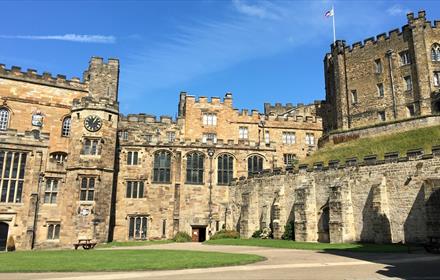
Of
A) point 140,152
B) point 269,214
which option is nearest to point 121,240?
point 140,152

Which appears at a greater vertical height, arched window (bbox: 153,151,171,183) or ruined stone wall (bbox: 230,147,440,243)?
arched window (bbox: 153,151,171,183)

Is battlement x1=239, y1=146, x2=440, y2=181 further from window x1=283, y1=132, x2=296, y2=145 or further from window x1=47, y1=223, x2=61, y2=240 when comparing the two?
window x1=47, y1=223, x2=61, y2=240

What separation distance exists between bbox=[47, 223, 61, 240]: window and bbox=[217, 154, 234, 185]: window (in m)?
17.0

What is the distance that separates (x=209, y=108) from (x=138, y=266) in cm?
3393

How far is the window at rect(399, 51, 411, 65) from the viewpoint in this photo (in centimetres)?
4400

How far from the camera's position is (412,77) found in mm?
43250

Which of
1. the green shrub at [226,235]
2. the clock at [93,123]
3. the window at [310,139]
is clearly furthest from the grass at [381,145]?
the clock at [93,123]

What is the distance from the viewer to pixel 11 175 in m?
33.0

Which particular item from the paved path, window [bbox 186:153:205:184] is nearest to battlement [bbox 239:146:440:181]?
window [bbox 186:153:205:184]

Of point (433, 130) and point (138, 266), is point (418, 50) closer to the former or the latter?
point (433, 130)

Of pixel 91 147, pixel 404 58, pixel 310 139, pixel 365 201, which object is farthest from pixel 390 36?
pixel 91 147

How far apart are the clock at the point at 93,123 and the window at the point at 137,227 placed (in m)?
10.0

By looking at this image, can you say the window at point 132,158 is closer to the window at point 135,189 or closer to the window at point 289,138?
the window at point 135,189

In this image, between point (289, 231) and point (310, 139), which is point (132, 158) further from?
point (310, 139)
